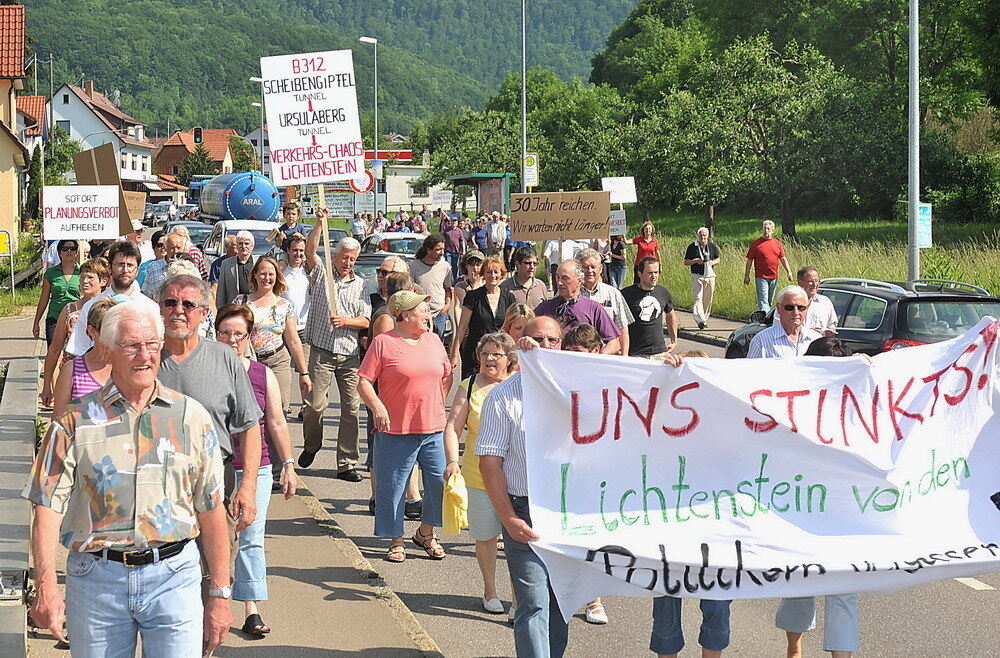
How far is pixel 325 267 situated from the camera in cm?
1068

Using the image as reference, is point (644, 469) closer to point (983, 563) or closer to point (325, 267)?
point (983, 563)

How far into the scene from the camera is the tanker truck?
51.5 metres

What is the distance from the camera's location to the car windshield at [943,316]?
11734 millimetres

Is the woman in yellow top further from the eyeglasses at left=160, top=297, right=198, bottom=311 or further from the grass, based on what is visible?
the grass

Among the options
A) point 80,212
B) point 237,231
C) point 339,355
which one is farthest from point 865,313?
point 237,231

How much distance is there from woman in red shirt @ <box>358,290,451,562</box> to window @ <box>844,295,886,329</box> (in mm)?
5654

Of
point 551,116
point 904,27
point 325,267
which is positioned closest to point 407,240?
point 325,267

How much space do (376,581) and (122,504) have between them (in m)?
3.41

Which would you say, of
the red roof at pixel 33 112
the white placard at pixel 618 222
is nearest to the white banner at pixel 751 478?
the white placard at pixel 618 222

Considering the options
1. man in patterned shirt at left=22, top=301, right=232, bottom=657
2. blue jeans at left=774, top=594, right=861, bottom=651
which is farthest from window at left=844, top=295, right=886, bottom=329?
man in patterned shirt at left=22, top=301, right=232, bottom=657

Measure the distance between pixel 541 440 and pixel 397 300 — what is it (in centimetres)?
257

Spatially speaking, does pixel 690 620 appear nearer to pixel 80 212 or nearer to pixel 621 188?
pixel 80 212

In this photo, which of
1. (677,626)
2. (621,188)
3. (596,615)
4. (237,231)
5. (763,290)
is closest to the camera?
(677,626)

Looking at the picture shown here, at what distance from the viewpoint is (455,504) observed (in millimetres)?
6656
